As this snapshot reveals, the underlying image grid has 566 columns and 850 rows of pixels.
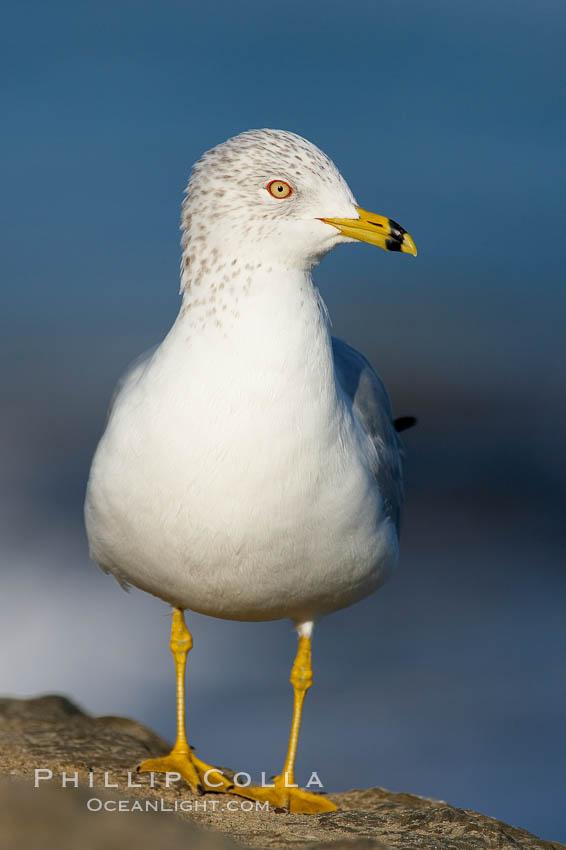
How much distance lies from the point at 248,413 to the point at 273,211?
981 mm

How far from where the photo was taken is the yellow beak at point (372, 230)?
558 cm

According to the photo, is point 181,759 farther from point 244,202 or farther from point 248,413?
point 244,202

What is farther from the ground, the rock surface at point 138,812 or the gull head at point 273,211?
the gull head at point 273,211

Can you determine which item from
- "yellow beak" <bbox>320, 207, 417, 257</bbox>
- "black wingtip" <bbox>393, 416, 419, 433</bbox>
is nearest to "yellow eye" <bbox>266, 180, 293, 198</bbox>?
"yellow beak" <bbox>320, 207, 417, 257</bbox>

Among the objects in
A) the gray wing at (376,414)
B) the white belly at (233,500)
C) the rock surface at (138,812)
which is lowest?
the rock surface at (138,812)

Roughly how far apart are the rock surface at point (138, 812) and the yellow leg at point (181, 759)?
116 mm

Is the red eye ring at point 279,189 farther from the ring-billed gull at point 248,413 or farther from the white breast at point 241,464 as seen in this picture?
the white breast at point 241,464

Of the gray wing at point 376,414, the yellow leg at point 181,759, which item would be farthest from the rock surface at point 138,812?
the gray wing at point 376,414

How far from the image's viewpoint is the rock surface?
10.4ft

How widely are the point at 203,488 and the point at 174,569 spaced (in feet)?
1.75

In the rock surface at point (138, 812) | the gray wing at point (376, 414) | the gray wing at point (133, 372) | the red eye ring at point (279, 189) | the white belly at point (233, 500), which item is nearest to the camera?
the rock surface at point (138, 812)

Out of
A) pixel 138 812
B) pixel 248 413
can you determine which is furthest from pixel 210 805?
pixel 138 812

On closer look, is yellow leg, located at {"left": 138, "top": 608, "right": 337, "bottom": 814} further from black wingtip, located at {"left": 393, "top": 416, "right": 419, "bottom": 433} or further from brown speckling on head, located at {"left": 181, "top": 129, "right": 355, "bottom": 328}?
black wingtip, located at {"left": 393, "top": 416, "right": 419, "bottom": 433}

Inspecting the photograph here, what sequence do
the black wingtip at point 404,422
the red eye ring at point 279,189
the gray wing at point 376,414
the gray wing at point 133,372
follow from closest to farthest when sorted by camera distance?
the red eye ring at point 279,189 < the gray wing at point 133,372 < the gray wing at point 376,414 < the black wingtip at point 404,422
